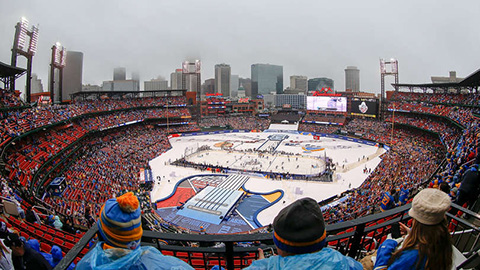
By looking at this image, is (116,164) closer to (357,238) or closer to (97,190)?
(97,190)

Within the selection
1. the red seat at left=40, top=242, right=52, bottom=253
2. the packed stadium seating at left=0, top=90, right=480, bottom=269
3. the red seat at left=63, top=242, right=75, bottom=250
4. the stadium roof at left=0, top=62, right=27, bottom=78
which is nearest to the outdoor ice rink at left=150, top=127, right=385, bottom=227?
the packed stadium seating at left=0, top=90, right=480, bottom=269

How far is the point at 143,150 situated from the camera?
40.4 metres

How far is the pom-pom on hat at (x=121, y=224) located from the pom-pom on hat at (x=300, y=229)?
3.56ft

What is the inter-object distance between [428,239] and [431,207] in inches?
9.3

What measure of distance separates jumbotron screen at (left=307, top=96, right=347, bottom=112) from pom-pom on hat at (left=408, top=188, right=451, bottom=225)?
226 ft

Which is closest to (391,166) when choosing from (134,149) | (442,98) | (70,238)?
(442,98)

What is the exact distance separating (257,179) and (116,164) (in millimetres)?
16370

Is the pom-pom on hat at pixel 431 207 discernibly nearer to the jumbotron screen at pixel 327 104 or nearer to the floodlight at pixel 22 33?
the floodlight at pixel 22 33

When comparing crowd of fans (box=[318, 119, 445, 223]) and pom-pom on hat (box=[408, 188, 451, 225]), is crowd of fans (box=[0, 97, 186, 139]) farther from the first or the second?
pom-pom on hat (box=[408, 188, 451, 225])

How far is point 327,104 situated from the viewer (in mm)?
68062

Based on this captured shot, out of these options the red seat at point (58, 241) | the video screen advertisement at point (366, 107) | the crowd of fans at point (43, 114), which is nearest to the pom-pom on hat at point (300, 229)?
the red seat at point (58, 241)

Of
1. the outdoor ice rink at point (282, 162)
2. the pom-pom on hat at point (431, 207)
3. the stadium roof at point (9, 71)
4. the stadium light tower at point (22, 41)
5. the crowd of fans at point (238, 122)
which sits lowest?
the outdoor ice rink at point (282, 162)

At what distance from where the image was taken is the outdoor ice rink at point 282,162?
25.3 metres

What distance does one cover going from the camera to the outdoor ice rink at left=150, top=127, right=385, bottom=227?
83.0ft
